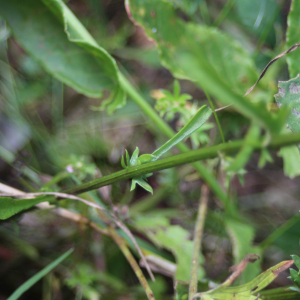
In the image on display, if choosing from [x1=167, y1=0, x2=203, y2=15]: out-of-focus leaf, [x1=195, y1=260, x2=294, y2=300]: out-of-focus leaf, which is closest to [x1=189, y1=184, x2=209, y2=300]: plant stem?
[x1=195, y1=260, x2=294, y2=300]: out-of-focus leaf

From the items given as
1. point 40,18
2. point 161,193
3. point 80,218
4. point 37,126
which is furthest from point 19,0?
point 161,193

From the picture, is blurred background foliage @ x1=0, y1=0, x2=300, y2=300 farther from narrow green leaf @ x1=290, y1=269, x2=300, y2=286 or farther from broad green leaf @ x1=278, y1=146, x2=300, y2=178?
narrow green leaf @ x1=290, y1=269, x2=300, y2=286

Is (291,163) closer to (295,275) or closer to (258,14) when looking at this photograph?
(295,275)

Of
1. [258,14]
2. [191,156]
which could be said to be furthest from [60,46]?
[258,14]

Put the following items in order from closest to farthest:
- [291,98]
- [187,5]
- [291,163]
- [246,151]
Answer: [246,151] < [291,98] < [291,163] < [187,5]

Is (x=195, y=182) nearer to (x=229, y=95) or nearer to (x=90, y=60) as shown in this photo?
(x=90, y=60)
